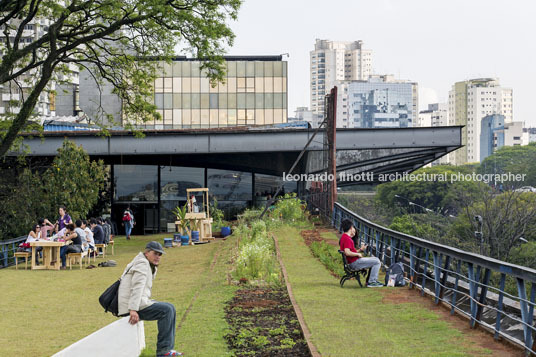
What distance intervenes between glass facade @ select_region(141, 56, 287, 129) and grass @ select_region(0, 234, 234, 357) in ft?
153

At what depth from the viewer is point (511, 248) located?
41.2 m

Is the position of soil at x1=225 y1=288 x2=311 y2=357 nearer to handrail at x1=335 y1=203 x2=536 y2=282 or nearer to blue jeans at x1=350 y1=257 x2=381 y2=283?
blue jeans at x1=350 y1=257 x2=381 y2=283

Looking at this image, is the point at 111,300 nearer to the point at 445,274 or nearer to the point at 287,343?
the point at 287,343

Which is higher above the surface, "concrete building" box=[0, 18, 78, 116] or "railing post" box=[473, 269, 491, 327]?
"concrete building" box=[0, 18, 78, 116]

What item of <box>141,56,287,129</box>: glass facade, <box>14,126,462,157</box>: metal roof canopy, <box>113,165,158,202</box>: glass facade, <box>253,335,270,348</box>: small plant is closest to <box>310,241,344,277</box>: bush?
<box>253,335,270,348</box>: small plant

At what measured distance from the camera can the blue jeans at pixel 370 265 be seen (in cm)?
1256

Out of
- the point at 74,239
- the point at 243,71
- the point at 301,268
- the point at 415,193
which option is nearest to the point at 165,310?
the point at 301,268

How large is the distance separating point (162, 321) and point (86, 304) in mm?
5319

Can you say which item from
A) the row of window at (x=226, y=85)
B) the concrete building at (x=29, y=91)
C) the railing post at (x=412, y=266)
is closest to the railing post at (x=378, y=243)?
the railing post at (x=412, y=266)

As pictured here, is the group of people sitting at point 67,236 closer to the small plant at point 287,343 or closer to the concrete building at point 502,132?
the small plant at point 287,343

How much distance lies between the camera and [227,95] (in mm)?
67562

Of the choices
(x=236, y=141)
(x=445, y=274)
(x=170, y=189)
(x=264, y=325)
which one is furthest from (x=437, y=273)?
(x=170, y=189)

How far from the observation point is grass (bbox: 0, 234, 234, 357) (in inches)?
338

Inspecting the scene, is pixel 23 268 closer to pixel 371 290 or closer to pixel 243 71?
pixel 371 290
